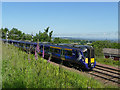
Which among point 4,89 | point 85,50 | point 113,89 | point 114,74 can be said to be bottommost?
point 114,74

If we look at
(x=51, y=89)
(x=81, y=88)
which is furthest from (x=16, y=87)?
(x=81, y=88)

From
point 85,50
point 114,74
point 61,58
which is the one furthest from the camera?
point 61,58

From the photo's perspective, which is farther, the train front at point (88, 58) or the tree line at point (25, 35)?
the tree line at point (25, 35)

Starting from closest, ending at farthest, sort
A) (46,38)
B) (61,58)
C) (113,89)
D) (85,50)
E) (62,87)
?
(62,87)
(113,89)
(85,50)
(61,58)
(46,38)

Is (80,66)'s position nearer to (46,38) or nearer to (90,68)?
(90,68)

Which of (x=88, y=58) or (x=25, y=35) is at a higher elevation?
(x=25, y=35)

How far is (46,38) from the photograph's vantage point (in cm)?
3056

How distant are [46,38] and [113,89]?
25.9m

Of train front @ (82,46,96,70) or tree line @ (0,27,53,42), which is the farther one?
tree line @ (0,27,53,42)

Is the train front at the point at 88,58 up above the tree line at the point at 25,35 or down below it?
below

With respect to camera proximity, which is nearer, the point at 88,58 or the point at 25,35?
the point at 88,58

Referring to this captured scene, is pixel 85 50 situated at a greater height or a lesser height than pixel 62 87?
greater

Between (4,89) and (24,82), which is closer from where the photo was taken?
(4,89)

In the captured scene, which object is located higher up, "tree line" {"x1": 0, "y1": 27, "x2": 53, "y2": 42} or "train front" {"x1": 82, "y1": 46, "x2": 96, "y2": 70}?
"tree line" {"x1": 0, "y1": 27, "x2": 53, "y2": 42}
